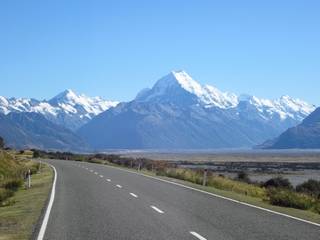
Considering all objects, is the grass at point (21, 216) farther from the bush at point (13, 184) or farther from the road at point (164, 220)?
the bush at point (13, 184)

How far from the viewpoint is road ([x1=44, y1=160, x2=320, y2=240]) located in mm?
14086

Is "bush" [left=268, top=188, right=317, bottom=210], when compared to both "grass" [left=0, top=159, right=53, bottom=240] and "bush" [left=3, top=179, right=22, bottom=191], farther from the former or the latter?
"bush" [left=3, top=179, right=22, bottom=191]

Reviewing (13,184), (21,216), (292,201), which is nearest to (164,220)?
(21,216)

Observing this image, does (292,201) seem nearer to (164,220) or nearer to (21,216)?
(164,220)

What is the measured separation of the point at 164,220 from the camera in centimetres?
A: 1666

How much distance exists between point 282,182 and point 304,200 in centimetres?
2646

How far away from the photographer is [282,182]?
49250 mm

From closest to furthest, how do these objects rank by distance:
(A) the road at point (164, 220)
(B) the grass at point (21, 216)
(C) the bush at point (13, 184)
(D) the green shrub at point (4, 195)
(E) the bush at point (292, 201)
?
(A) the road at point (164, 220) → (B) the grass at point (21, 216) → (E) the bush at point (292, 201) → (D) the green shrub at point (4, 195) → (C) the bush at point (13, 184)

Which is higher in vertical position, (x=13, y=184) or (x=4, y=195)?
(x=13, y=184)

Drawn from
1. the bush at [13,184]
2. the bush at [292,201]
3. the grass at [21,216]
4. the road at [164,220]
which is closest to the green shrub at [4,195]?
the grass at [21,216]

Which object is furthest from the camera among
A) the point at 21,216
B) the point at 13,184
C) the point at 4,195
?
the point at 13,184

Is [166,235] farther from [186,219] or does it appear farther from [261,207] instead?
[261,207]

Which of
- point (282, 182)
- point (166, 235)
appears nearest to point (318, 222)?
point (166, 235)

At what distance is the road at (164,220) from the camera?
555 inches
